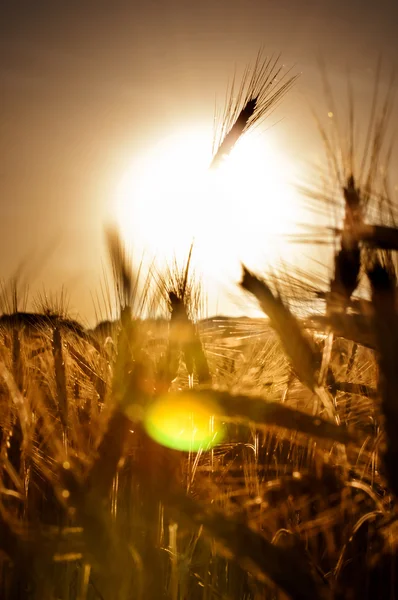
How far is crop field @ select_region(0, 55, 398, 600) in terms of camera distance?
1.13m

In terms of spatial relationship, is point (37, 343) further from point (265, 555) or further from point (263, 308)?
point (265, 555)

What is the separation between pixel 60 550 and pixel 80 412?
1.29 meters

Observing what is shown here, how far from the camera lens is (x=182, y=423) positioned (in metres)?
Answer: 1.61

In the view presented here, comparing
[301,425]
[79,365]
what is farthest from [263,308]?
[79,365]

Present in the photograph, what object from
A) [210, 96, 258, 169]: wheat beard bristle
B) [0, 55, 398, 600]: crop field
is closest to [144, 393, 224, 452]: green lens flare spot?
[0, 55, 398, 600]: crop field

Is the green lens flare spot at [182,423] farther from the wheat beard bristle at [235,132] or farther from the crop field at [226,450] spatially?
the wheat beard bristle at [235,132]

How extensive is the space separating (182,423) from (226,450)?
82cm

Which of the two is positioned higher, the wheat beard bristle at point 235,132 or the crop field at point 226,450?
the wheat beard bristle at point 235,132

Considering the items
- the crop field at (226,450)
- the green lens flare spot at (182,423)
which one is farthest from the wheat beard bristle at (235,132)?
the green lens flare spot at (182,423)

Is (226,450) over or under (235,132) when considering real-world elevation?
under

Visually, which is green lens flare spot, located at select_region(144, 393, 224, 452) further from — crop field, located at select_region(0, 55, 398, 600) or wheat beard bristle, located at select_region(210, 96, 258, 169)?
wheat beard bristle, located at select_region(210, 96, 258, 169)

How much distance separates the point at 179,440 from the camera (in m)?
1.70

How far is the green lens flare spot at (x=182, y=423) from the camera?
4.04ft

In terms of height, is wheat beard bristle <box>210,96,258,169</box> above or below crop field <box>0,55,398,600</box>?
above
